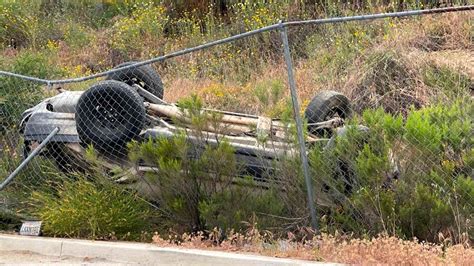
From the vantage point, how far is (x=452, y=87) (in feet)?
34.2

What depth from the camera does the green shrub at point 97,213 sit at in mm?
7559

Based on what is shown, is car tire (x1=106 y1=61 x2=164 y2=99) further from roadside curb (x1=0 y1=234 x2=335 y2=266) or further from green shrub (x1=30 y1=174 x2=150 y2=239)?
roadside curb (x1=0 y1=234 x2=335 y2=266)

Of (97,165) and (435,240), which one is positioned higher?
(97,165)

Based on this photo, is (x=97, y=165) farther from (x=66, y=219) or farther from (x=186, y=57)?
(x=186, y=57)

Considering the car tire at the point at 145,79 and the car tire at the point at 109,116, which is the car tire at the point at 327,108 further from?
the car tire at the point at 145,79

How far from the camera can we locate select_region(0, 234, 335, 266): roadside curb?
247 inches

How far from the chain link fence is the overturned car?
13mm

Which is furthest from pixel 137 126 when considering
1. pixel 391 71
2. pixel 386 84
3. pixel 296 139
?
pixel 391 71

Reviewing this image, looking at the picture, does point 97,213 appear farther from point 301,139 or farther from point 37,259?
point 301,139

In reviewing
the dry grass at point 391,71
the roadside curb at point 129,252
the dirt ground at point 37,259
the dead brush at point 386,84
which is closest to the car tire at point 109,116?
the roadside curb at point 129,252

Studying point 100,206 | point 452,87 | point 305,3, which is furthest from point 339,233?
point 305,3

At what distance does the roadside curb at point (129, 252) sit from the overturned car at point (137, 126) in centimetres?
91

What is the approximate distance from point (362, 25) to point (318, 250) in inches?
288

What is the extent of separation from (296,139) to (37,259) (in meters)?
2.47
